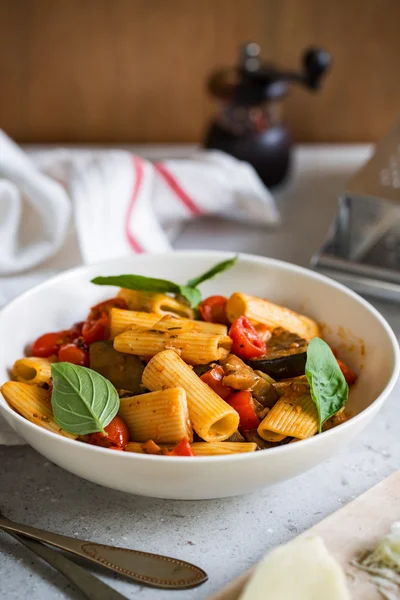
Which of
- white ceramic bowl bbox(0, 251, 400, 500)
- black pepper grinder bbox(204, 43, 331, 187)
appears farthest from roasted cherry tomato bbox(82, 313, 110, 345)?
black pepper grinder bbox(204, 43, 331, 187)

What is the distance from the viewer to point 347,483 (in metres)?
1.11

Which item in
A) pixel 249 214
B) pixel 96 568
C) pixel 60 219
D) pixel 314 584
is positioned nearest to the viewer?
pixel 314 584

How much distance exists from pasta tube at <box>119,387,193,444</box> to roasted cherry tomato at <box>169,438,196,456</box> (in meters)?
0.02

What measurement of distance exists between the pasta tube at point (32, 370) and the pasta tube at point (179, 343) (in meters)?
0.11

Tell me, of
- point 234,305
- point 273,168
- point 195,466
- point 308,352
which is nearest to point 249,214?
point 273,168

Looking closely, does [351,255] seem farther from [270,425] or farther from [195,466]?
[195,466]

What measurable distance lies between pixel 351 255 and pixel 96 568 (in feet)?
2.87

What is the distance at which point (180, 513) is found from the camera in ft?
3.45

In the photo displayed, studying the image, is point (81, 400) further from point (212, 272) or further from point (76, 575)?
point (212, 272)

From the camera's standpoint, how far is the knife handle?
91cm

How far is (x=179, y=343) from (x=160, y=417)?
136 mm

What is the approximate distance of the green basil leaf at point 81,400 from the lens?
39.1 inches

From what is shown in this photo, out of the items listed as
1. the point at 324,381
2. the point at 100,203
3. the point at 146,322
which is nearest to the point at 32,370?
the point at 146,322

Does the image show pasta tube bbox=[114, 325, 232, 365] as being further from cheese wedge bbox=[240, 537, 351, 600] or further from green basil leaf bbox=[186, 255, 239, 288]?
cheese wedge bbox=[240, 537, 351, 600]
